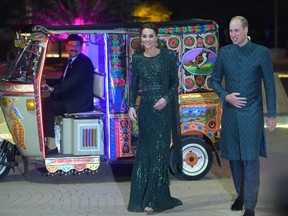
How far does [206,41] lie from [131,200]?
7.94 ft

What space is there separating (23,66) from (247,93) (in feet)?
10.4

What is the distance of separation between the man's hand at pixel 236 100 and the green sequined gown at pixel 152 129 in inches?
23.6

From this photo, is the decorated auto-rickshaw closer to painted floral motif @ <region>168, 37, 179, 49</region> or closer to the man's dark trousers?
painted floral motif @ <region>168, 37, 179, 49</region>

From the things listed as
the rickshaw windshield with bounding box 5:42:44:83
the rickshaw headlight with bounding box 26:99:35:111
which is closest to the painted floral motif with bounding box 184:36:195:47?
the rickshaw windshield with bounding box 5:42:44:83

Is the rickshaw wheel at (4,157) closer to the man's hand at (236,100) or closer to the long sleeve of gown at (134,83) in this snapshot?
the long sleeve of gown at (134,83)

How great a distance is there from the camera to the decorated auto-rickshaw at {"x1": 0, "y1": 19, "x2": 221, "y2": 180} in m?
8.61

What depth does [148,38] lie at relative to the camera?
7.16 m

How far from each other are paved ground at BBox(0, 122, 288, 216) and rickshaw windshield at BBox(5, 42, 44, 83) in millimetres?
1251

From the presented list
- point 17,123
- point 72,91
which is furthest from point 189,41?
point 17,123

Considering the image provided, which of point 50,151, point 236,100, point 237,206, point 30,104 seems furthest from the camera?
point 50,151

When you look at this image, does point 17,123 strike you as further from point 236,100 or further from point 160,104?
point 236,100

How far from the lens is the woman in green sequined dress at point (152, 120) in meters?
7.25

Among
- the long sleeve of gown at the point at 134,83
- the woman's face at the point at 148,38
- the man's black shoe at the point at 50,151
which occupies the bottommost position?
the man's black shoe at the point at 50,151

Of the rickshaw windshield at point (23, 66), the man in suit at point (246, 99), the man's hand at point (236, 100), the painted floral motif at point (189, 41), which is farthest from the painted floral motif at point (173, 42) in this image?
the man's hand at point (236, 100)
